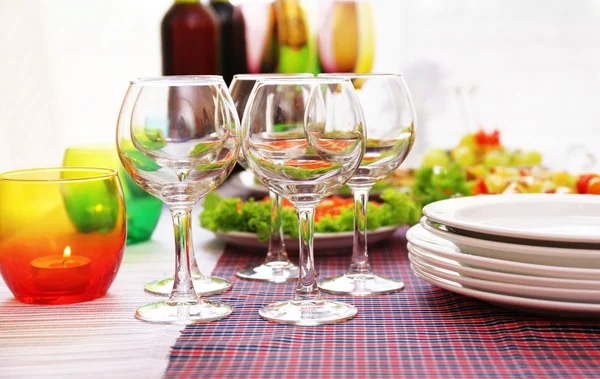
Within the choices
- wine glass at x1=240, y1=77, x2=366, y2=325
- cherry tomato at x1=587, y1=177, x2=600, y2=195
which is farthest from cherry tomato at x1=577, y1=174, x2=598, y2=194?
wine glass at x1=240, y1=77, x2=366, y2=325

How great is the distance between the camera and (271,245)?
50.6 inches

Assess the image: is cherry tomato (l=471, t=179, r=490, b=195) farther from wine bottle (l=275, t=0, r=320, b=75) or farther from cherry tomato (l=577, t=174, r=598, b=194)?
wine bottle (l=275, t=0, r=320, b=75)

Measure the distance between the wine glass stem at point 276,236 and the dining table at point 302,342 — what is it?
0.15 metres

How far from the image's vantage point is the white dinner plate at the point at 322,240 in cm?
131

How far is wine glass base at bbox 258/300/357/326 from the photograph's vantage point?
3.10 ft

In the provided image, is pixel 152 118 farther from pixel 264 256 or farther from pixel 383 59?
pixel 383 59

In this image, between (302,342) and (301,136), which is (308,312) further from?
(301,136)

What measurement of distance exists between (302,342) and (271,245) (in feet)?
1.38

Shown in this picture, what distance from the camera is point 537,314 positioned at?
3.11 ft

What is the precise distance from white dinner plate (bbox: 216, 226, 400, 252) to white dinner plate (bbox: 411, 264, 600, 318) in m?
→ 0.35

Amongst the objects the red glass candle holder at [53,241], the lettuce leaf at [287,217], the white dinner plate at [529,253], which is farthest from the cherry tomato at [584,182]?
the red glass candle holder at [53,241]

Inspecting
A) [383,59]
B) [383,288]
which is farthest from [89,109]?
[383,288]

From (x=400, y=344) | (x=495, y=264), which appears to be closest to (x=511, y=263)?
(x=495, y=264)

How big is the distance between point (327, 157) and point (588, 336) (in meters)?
0.34
